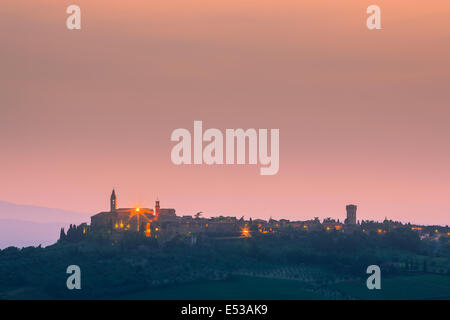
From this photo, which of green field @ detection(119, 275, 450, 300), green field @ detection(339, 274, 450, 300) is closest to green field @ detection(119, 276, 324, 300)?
green field @ detection(119, 275, 450, 300)

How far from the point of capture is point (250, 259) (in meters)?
197

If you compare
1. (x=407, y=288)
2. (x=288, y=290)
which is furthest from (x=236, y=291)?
(x=407, y=288)

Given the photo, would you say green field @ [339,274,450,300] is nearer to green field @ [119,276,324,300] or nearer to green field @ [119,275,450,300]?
green field @ [119,275,450,300]

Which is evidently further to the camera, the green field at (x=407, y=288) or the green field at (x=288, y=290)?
the green field at (x=407, y=288)

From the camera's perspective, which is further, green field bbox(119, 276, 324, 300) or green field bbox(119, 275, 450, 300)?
green field bbox(119, 275, 450, 300)

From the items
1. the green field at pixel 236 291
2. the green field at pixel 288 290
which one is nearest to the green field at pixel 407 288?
the green field at pixel 288 290

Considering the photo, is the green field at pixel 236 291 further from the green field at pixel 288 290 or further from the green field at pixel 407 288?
the green field at pixel 407 288

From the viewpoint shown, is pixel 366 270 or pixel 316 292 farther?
pixel 366 270

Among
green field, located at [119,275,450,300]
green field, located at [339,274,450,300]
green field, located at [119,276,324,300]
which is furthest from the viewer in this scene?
green field, located at [339,274,450,300]

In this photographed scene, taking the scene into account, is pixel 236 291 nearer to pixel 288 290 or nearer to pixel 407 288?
pixel 288 290

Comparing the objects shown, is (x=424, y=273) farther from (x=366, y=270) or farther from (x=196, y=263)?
(x=196, y=263)

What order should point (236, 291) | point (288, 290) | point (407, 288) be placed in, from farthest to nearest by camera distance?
1. point (407, 288)
2. point (236, 291)
3. point (288, 290)
